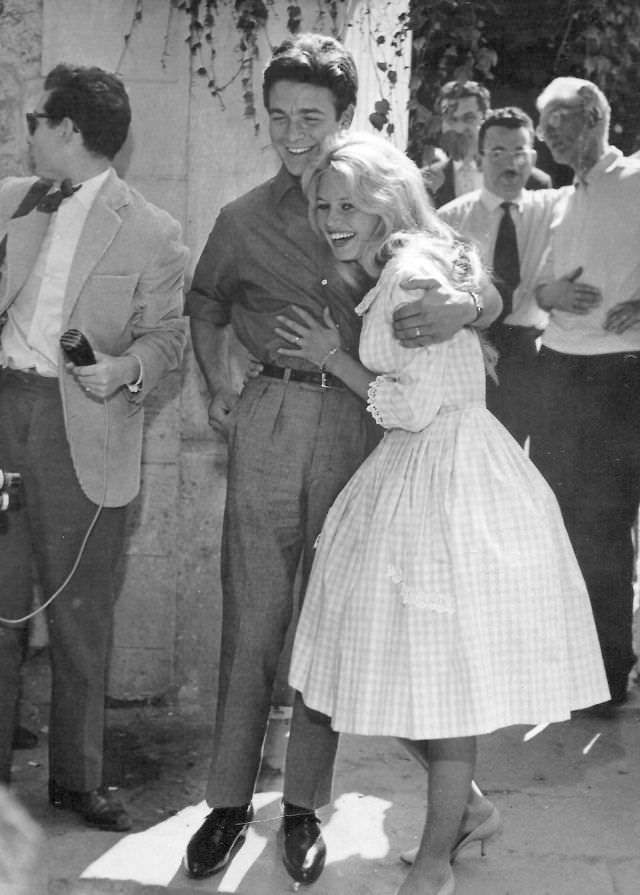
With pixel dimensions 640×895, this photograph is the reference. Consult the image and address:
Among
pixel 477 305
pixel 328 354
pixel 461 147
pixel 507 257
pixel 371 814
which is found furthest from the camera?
pixel 461 147

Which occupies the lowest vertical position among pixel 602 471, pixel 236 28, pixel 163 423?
pixel 602 471

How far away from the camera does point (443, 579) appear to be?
10.3ft

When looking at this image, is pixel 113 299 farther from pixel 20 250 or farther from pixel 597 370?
pixel 597 370

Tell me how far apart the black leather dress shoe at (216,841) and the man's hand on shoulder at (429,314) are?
142cm

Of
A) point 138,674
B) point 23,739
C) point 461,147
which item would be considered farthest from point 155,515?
point 461,147

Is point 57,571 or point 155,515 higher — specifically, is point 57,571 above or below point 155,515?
above

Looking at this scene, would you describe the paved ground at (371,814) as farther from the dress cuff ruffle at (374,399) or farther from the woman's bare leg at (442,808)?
the dress cuff ruffle at (374,399)

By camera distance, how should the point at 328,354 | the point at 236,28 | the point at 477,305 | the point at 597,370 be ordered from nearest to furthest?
the point at 477,305
the point at 328,354
the point at 236,28
the point at 597,370

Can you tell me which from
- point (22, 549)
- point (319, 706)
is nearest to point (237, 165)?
point (22, 549)

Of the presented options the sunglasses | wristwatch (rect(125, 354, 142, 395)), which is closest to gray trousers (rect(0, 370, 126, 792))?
wristwatch (rect(125, 354, 142, 395))

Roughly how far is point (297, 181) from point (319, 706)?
1418 millimetres

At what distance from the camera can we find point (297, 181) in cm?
361

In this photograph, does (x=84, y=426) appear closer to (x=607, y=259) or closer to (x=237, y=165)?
(x=237, y=165)

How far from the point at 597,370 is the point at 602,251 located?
0.48 meters
